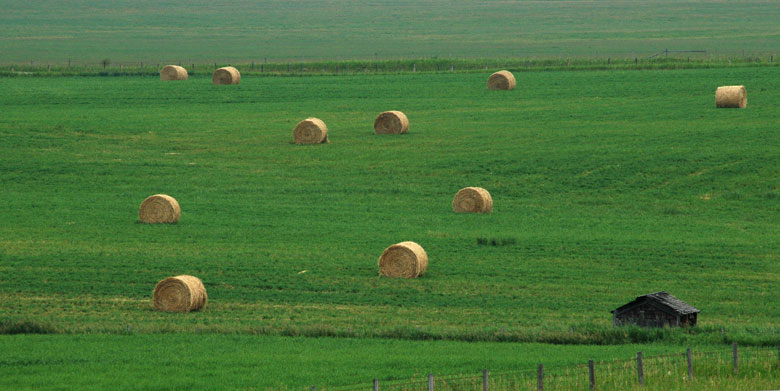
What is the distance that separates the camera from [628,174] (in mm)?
51688

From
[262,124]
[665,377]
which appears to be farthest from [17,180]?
[665,377]

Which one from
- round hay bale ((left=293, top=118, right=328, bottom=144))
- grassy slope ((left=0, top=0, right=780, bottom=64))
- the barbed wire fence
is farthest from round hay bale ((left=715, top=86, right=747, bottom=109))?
grassy slope ((left=0, top=0, right=780, bottom=64))

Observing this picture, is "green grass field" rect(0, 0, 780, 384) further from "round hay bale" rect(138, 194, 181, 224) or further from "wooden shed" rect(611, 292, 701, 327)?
"round hay bale" rect(138, 194, 181, 224)

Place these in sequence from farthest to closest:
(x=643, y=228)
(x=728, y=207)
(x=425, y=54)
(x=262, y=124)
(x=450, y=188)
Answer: (x=425, y=54)
(x=262, y=124)
(x=450, y=188)
(x=728, y=207)
(x=643, y=228)

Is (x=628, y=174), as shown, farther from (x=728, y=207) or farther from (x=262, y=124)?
(x=262, y=124)

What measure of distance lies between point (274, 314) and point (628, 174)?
25710 mm

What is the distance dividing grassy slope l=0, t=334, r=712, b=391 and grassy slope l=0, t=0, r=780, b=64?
302 ft

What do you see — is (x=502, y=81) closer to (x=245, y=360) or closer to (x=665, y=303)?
(x=665, y=303)

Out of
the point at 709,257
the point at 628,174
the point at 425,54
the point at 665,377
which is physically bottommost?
the point at 665,377

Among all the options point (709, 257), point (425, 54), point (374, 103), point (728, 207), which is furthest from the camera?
point (425, 54)

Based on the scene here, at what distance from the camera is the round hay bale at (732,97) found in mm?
63719

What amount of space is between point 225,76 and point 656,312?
5697cm

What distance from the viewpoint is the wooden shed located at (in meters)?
28.2

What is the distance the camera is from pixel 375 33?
16462cm
